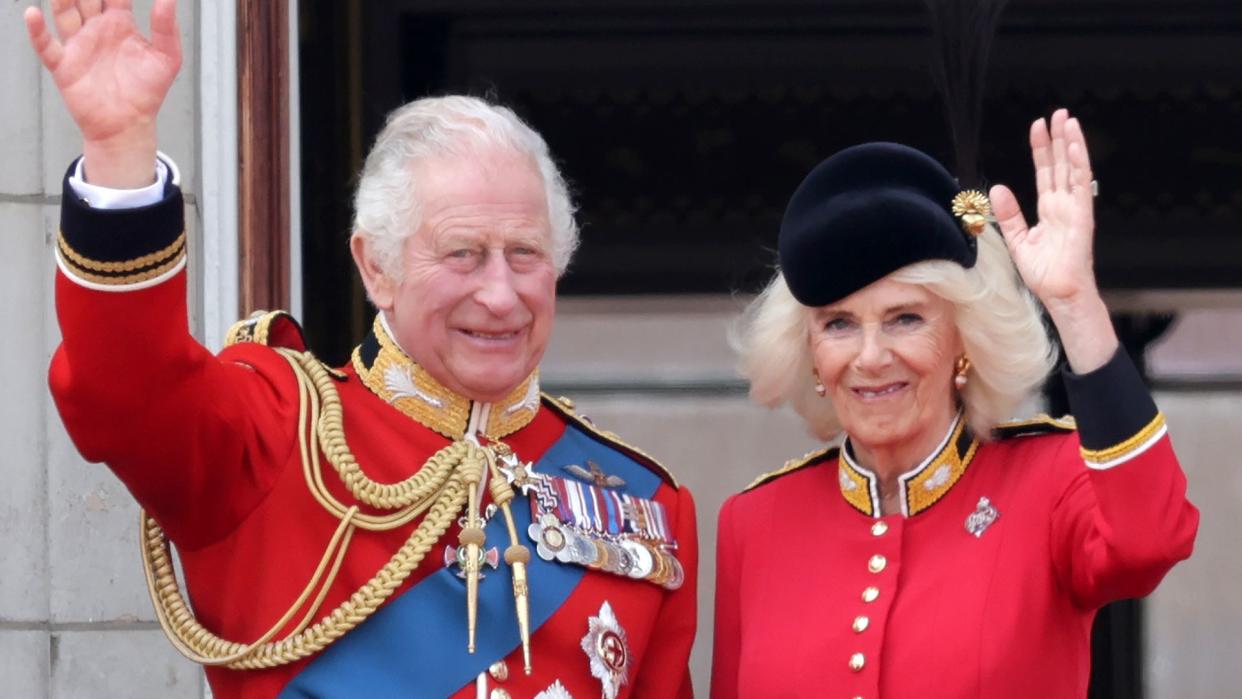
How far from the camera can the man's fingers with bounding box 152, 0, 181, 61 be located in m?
2.12

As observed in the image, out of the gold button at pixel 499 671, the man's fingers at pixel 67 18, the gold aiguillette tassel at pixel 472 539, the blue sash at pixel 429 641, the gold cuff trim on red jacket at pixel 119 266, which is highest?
the man's fingers at pixel 67 18

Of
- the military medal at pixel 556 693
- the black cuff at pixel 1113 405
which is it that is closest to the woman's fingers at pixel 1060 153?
the black cuff at pixel 1113 405

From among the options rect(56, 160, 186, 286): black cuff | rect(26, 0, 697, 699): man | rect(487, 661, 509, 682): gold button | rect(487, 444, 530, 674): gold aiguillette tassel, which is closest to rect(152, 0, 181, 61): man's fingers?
rect(56, 160, 186, 286): black cuff

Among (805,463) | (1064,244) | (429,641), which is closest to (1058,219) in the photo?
(1064,244)

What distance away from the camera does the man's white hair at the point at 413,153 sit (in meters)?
2.61

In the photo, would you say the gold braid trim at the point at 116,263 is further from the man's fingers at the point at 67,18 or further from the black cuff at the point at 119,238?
the man's fingers at the point at 67,18

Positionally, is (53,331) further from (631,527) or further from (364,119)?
(631,527)

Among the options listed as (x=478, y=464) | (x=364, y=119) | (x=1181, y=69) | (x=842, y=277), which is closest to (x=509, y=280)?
(x=478, y=464)

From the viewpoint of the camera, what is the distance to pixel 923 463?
106 inches

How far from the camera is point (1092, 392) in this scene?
2.33m

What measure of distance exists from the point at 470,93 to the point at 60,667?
1.29m

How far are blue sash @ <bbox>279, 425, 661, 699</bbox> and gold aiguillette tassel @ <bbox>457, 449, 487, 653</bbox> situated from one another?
0.02m

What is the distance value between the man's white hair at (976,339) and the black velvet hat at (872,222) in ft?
0.10

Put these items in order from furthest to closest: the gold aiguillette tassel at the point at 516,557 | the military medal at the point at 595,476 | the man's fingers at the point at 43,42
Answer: the military medal at the point at 595,476
the gold aiguillette tassel at the point at 516,557
the man's fingers at the point at 43,42
